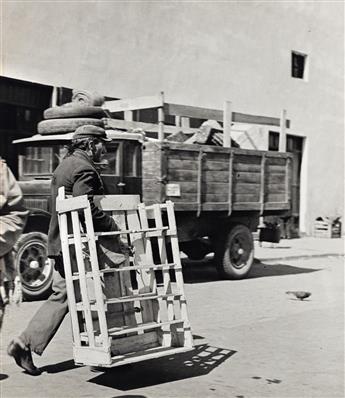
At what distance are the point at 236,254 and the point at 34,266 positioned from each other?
4015 millimetres

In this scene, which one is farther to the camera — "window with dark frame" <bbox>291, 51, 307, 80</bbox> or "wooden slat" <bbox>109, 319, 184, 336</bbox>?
"window with dark frame" <bbox>291, 51, 307, 80</bbox>

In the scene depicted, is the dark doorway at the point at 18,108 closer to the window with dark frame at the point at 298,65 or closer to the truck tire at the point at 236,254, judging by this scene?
the truck tire at the point at 236,254

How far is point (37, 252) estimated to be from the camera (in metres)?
8.83

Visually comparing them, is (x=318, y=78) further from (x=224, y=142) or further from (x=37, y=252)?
(x=37, y=252)

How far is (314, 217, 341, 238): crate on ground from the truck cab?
497 inches

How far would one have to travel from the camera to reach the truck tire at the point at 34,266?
8604mm

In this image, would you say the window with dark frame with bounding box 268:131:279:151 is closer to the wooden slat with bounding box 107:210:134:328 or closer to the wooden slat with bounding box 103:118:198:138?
the wooden slat with bounding box 103:118:198:138

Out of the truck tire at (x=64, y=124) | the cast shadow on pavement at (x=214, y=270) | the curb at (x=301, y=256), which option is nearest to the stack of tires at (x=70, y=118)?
the truck tire at (x=64, y=124)

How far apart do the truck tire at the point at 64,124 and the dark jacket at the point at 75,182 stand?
3499 millimetres

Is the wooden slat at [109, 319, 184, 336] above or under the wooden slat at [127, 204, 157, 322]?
under

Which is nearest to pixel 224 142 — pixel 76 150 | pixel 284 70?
pixel 76 150

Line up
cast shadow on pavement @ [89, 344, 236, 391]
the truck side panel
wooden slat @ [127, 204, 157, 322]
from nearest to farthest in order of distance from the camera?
cast shadow on pavement @ [89, 344, 236, 391], wooden slat @ [127, 204, 157, 322], the truck side panel

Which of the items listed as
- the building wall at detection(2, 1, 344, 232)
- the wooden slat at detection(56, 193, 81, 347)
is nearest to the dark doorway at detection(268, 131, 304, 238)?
the building wall at detection(2, 1, 344, 232)

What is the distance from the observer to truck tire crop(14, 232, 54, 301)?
28.2ft
